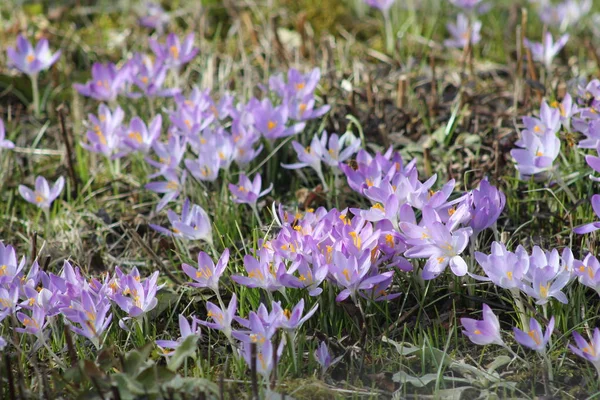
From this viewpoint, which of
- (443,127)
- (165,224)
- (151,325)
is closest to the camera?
(151,325)

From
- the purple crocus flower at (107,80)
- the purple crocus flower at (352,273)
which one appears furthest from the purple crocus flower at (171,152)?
the purple crocus flower at (352,273)

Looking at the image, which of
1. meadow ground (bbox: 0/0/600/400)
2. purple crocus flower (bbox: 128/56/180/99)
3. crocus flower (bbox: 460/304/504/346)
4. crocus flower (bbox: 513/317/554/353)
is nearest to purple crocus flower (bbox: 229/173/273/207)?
meadow ground (bbox: 0/0/600/400)

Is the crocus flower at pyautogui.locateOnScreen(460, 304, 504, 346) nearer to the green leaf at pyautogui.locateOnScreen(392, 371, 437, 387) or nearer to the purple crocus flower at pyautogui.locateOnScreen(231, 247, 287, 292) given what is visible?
the green leaf at pyautogui.locateOnScreen(392, 371, 437, 387)

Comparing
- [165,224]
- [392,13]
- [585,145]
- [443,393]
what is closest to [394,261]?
[443,393]

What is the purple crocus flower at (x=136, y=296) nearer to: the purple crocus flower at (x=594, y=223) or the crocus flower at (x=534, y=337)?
the crocus flower at (x=534, y=337)

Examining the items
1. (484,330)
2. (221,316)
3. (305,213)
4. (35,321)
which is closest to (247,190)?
(305,213)

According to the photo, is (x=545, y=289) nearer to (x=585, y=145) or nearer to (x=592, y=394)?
(x=592, y=394)

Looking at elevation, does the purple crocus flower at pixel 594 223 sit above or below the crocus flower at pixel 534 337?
above
